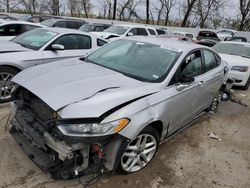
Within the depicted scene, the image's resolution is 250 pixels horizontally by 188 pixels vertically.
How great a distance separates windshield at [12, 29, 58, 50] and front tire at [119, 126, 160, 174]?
3.48m

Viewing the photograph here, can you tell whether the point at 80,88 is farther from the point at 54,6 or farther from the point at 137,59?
the point at 54,6

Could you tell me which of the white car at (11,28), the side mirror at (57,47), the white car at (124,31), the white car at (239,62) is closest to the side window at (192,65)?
the side mirror at (57,47)

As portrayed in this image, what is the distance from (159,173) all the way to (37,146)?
1603 mm

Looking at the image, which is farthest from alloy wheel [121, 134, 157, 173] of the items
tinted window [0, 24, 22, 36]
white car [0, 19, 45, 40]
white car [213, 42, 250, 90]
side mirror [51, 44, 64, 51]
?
tinted window [0, 24, 22, 36]

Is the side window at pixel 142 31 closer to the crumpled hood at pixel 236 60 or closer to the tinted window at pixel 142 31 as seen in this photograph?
the tinted window at pixel 142 31

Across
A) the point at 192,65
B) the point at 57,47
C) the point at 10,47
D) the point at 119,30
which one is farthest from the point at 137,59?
the point at 119,30

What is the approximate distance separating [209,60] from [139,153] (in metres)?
2.47

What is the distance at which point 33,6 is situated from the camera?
130 feet

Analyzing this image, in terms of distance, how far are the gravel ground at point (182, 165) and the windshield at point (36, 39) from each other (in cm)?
159

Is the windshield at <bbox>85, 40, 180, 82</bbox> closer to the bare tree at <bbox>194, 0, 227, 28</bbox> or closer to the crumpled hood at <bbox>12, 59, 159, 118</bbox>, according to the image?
the crumpled hood at <bbox>12, 59, 159, 118</bbox>

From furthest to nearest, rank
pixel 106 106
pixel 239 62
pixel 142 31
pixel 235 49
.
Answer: pixel 142 31 → pixel 235 49 → pixel 239 62 → pixel 106 106

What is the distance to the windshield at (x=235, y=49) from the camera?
9034 mm

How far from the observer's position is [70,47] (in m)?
6.13

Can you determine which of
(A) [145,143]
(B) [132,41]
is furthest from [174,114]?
(B) [132,41]
